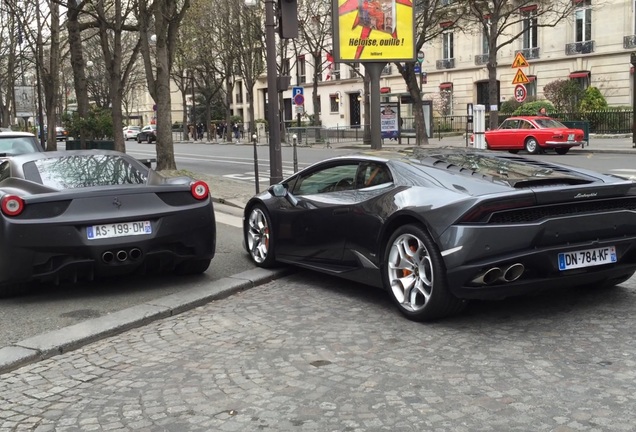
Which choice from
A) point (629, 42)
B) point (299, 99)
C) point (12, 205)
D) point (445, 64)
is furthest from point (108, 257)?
point (445, 64)

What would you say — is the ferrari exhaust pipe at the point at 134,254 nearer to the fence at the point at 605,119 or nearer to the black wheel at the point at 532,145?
the black wheel at the point at 532,145

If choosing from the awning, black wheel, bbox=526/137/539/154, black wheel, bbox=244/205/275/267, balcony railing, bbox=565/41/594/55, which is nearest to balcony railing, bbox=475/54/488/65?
balcony railing, bbox=565/41/594/55

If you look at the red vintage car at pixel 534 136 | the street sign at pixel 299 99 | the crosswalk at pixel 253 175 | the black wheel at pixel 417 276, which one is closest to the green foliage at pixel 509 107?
the street sign at pixel 299 99

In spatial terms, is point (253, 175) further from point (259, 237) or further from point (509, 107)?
point (509, 107)

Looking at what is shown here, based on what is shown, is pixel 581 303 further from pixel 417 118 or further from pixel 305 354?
pixel 417 118

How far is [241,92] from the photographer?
262 feet

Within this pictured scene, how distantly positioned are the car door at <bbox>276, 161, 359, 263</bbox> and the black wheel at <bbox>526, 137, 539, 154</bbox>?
2118 centimetres

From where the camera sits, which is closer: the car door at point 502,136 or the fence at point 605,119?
the car door at point 502,136

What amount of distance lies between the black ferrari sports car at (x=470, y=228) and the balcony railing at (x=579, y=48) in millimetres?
40058

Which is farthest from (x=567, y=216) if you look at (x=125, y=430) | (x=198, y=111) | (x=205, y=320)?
(x=198, y=111)

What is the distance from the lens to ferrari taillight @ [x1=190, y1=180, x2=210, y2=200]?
642 centimetres

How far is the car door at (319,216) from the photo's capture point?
19.4 feet

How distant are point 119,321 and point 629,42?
135ft

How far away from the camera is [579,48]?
42719mm
